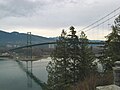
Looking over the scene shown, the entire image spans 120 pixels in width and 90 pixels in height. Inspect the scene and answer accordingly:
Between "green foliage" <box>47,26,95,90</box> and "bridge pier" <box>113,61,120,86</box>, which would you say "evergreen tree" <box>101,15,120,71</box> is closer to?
"green foliage" <box>47,26,95,90</box>

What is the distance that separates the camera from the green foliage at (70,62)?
72.6 feet

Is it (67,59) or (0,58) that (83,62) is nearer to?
(67,59)

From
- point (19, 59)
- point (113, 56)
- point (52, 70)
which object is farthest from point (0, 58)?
point (113, 56)

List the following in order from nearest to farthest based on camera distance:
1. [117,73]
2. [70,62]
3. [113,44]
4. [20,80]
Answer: [117,73] → [113,44] → [70,62] → [20,80]

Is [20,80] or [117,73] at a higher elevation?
[117,73]

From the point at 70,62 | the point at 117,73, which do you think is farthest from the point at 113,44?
the point at 117,73

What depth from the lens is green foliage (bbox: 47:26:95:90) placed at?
72.6 feet

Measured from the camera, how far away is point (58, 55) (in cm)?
2367

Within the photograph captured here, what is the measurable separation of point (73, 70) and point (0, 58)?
105 m

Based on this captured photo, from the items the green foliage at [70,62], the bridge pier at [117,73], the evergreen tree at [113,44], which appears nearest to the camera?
the bridge pier at [117,73]

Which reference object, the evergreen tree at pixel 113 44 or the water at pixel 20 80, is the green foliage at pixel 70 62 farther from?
the water at pixel 20 80

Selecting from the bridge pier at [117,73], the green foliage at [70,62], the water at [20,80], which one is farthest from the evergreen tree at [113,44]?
the water at [20,80]

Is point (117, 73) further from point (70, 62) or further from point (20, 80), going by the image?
point (20, 80)

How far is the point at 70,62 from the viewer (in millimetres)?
22859
